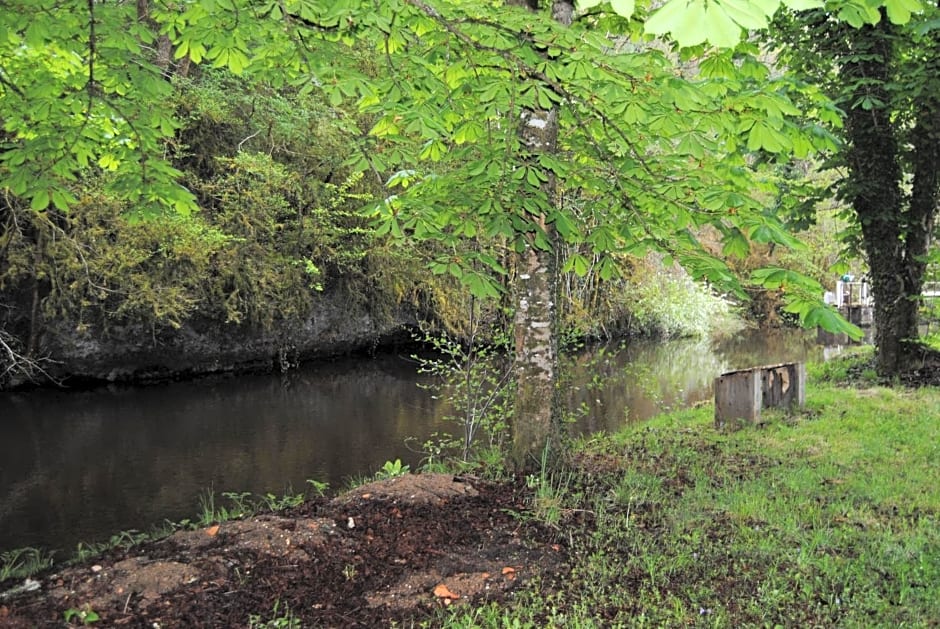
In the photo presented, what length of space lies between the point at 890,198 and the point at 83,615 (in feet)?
33.5

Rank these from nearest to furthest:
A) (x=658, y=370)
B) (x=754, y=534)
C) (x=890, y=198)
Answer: (x=754, y=534)
(x=890, y=198)
(x=658, y=370)

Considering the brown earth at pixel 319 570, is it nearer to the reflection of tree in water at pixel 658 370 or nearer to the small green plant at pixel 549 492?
the small green plant at pixel 549 492

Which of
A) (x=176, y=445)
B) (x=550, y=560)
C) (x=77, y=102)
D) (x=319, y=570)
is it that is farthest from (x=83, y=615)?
(x=176, y=445)

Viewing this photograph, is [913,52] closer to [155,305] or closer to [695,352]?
[695,352]

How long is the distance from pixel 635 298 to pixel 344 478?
48.4 ft

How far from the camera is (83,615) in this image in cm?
285

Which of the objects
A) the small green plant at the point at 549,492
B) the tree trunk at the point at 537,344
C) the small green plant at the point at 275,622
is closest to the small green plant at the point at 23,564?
the small green plant at the point at 275,622

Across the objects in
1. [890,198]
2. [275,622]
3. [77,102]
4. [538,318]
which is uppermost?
[890,198]

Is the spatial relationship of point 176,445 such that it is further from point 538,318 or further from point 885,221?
point 885,221

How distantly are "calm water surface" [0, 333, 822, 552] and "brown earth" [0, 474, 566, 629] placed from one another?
2.79 meters

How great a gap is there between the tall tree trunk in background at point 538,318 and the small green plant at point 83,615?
9.47 ft

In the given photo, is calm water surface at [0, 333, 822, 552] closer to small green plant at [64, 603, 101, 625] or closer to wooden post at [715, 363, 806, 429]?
wooden post at [715, 363, 806, 429]

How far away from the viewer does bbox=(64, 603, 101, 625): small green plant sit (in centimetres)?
281

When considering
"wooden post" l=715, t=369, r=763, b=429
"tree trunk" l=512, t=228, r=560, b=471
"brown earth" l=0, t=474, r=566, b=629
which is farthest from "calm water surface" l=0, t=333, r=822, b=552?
"brown earth" l=0, t=474, r=566, b=629
